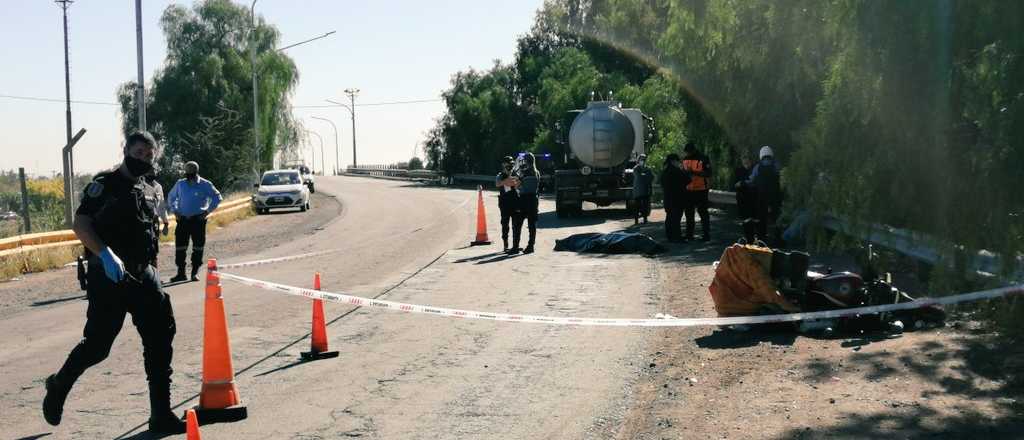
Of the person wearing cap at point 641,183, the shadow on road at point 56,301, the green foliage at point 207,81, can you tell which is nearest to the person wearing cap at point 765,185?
the person wearing cap at point 641,183

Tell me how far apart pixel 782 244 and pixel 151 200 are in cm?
1348

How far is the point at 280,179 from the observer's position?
41.6 meters

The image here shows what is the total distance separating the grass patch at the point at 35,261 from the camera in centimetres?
1880

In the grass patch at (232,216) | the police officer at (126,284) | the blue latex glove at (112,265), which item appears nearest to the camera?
the blue latex glove at (112,265)

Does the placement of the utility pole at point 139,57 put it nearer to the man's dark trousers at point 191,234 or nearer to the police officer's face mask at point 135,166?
the man's dark trousers at point 191,234

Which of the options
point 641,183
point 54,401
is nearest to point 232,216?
point 641,183

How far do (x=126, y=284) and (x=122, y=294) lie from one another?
0.07m

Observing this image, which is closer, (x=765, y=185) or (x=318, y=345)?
(x=318, y=345)

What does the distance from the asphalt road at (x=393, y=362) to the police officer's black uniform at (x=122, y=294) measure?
28 cm

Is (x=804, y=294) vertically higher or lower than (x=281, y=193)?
lower

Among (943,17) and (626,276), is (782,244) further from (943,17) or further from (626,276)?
(943,17)

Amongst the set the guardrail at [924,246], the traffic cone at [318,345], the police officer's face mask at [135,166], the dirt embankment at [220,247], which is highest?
the police officer's face mask at [135,166]

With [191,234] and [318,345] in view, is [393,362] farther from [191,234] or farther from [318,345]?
[191,234]

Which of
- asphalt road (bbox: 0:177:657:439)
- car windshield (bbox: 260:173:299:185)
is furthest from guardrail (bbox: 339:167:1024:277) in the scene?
car windshield (bbox: 260:173:299:185)
